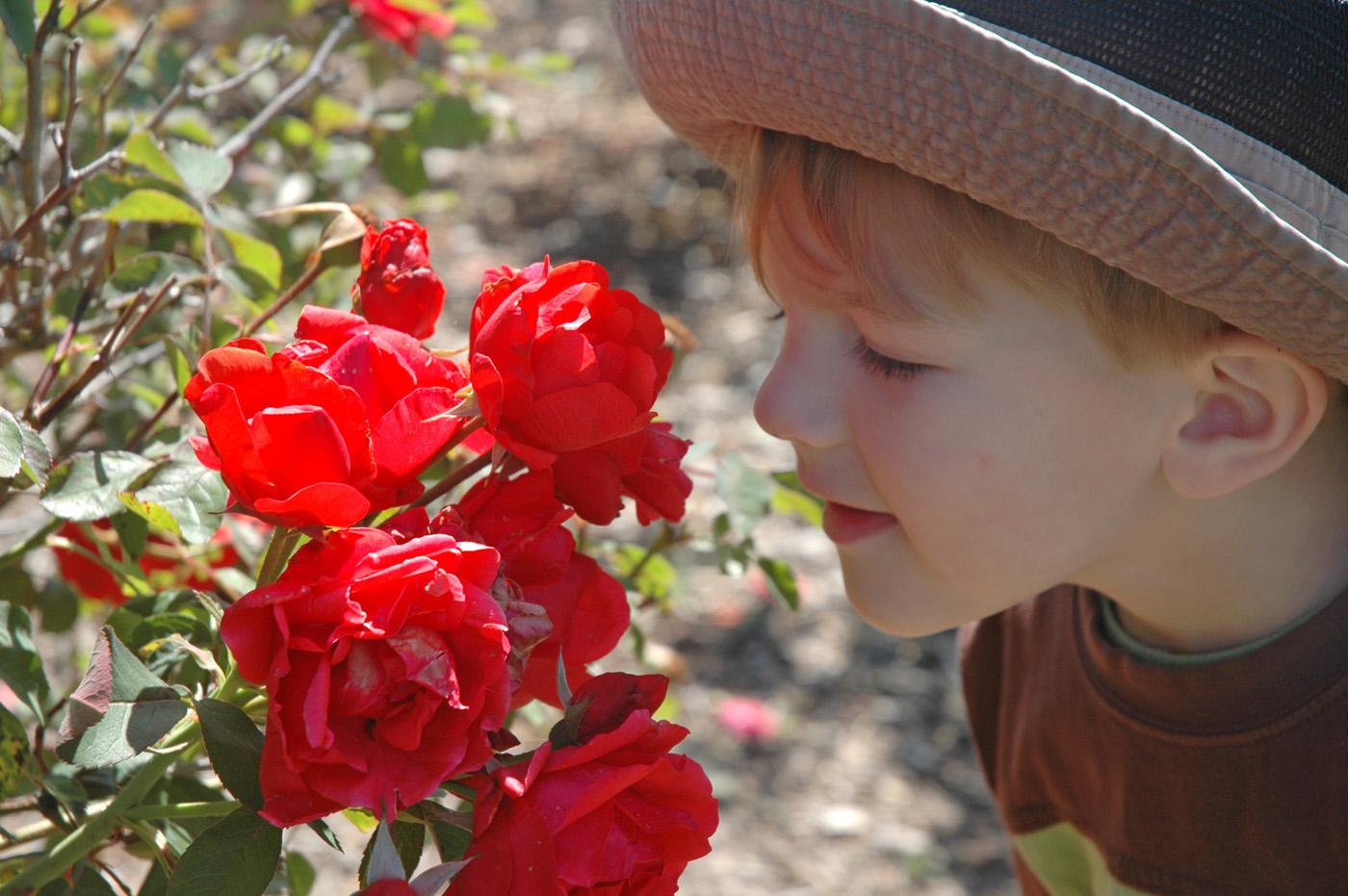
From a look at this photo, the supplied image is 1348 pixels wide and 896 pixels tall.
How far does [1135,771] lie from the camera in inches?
46.7

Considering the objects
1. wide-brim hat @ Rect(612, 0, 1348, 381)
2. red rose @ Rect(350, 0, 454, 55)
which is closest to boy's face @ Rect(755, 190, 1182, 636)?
wide-brim hat @ Rect(612, 0, 1348, 381)

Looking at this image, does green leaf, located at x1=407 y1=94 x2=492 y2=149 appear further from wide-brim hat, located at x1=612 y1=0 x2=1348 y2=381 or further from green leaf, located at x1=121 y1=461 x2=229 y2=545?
green leaf, located at x1=121 y1=461 x2=229 y2=545

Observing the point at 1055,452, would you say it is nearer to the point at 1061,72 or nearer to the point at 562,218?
the point at 1061,72

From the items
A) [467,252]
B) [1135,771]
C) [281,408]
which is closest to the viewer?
[281,408]

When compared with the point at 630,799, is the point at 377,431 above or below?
above

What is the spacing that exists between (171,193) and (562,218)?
2.77 metres

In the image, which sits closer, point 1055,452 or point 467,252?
point 1055,452

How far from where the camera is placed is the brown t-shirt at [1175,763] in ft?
3.43

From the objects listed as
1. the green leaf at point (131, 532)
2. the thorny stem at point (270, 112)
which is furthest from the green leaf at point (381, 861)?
the thorny stem at point (270, 112)

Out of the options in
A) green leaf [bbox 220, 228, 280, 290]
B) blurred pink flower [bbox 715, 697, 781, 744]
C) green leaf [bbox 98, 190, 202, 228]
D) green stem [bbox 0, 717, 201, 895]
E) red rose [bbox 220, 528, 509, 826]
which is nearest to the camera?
red rose [bbox 220, 528, 509, 826]

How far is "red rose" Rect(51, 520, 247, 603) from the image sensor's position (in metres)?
1.04

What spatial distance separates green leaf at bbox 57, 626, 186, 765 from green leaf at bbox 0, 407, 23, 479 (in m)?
0.09

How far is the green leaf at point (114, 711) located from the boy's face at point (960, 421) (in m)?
0.47

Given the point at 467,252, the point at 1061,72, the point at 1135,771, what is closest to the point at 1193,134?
the point at 1061,72
